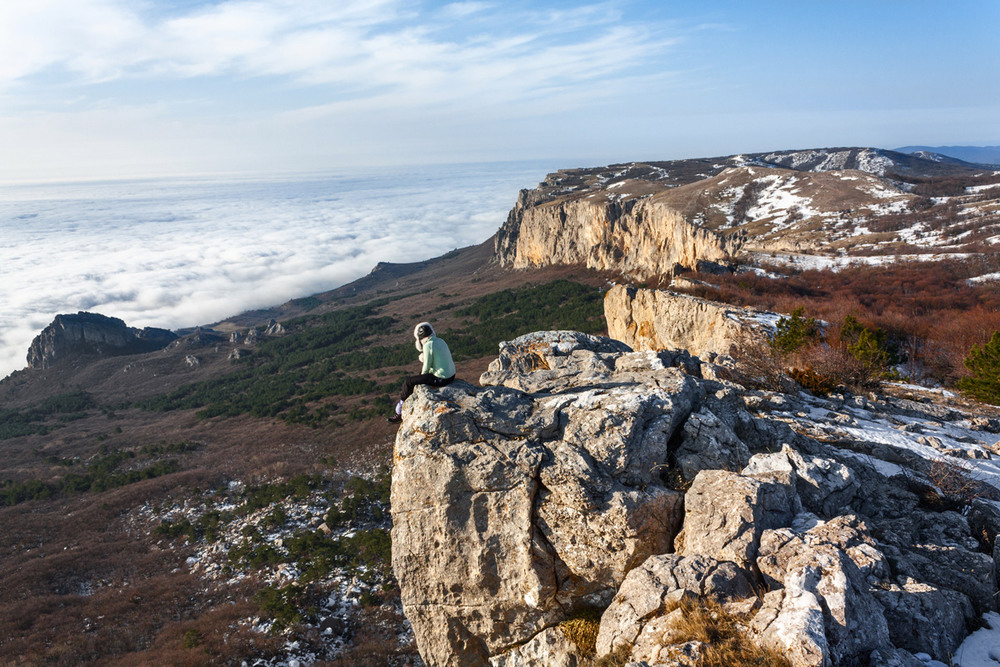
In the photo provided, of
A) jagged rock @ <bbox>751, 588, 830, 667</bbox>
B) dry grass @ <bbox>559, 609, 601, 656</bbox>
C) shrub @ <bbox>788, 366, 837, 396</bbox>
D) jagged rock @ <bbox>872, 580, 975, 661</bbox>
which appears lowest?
dry grass @ <bbox>559, 609, 601, 656</bbox>

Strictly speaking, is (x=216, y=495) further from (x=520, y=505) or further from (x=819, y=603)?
(x=819, y=603)

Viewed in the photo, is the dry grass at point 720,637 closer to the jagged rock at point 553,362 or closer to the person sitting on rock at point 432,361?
the jagged rock at point 553,362

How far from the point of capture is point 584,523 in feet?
25.1

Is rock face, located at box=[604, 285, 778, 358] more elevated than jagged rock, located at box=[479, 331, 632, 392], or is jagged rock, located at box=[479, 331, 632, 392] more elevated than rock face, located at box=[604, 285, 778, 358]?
jagged rock, located at box=[479, 331, 632, 392]

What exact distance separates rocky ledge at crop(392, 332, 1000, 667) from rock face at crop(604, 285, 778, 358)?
12.0 meters

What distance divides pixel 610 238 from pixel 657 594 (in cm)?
8434

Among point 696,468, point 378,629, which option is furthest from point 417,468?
point 378,629

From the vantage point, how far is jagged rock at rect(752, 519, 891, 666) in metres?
4.90

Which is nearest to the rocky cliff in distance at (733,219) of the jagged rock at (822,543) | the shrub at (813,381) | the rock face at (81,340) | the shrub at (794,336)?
the shrub at (794,336)

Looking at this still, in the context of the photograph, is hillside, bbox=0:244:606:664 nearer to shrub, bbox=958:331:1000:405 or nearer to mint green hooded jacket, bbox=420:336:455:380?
mint green hooded jacket, bbox=420:336:455:380

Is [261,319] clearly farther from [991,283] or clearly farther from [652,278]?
[991,283]

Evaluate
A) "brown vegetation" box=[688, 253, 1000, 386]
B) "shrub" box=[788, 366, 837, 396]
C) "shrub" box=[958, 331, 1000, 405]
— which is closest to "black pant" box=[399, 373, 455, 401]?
"shrub" box=[788, 366, 837, 396]

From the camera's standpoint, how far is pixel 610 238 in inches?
3391

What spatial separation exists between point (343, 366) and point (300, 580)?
5009cm
